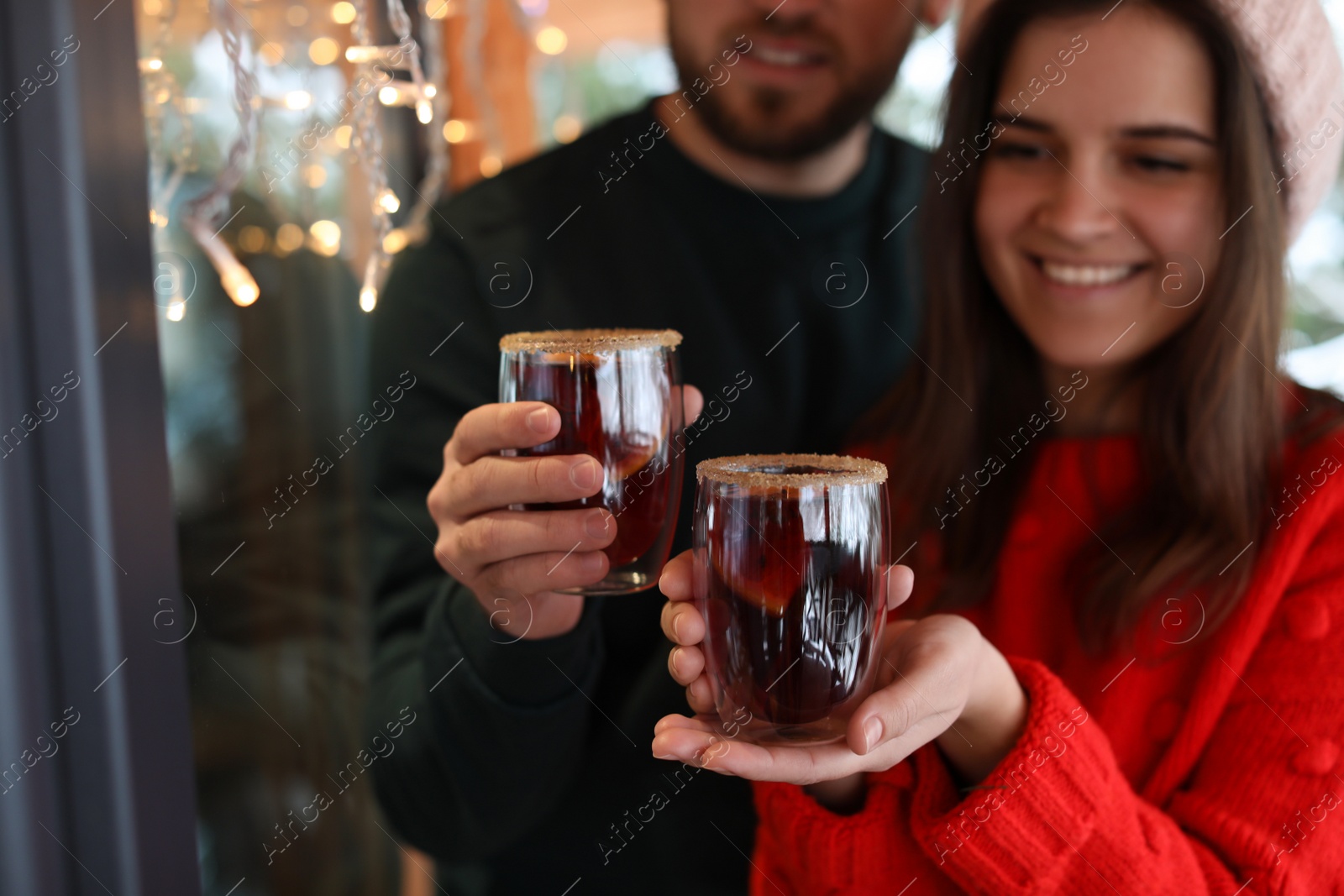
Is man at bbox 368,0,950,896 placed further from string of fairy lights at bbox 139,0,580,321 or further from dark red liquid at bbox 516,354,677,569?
dark red liquid at bbox 516,354,677,569

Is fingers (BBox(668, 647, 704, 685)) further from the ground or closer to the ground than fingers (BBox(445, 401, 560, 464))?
closer to the ground

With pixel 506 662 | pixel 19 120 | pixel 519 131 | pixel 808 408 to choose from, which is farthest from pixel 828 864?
pixel 519 131

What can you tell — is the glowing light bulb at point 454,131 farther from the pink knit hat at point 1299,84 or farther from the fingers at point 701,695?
the fingers at point 701,695

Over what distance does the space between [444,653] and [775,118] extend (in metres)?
0.84

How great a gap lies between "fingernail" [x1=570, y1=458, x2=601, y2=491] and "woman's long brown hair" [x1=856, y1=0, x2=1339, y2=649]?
20.9 inches

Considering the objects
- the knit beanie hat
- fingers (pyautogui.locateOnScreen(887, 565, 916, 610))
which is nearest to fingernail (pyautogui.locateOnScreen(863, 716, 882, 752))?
fingers (pyautogui.locateOnScreen(887, 565, 916, 610))

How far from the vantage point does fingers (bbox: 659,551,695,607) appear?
713mm

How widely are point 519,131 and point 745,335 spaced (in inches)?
57.2

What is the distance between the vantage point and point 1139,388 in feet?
3.74

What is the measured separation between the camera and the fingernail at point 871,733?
23.9 inches

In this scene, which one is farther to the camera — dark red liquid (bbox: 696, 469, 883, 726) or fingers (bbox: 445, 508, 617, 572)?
fingers (bbox: 445, 508, 617, 572)

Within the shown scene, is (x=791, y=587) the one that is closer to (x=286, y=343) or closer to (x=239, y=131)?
(x=239, y=131)

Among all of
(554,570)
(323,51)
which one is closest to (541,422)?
(554,570)

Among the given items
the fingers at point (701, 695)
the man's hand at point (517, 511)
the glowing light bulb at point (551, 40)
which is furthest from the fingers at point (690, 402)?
the glowing light bulb at point (551, 40)
